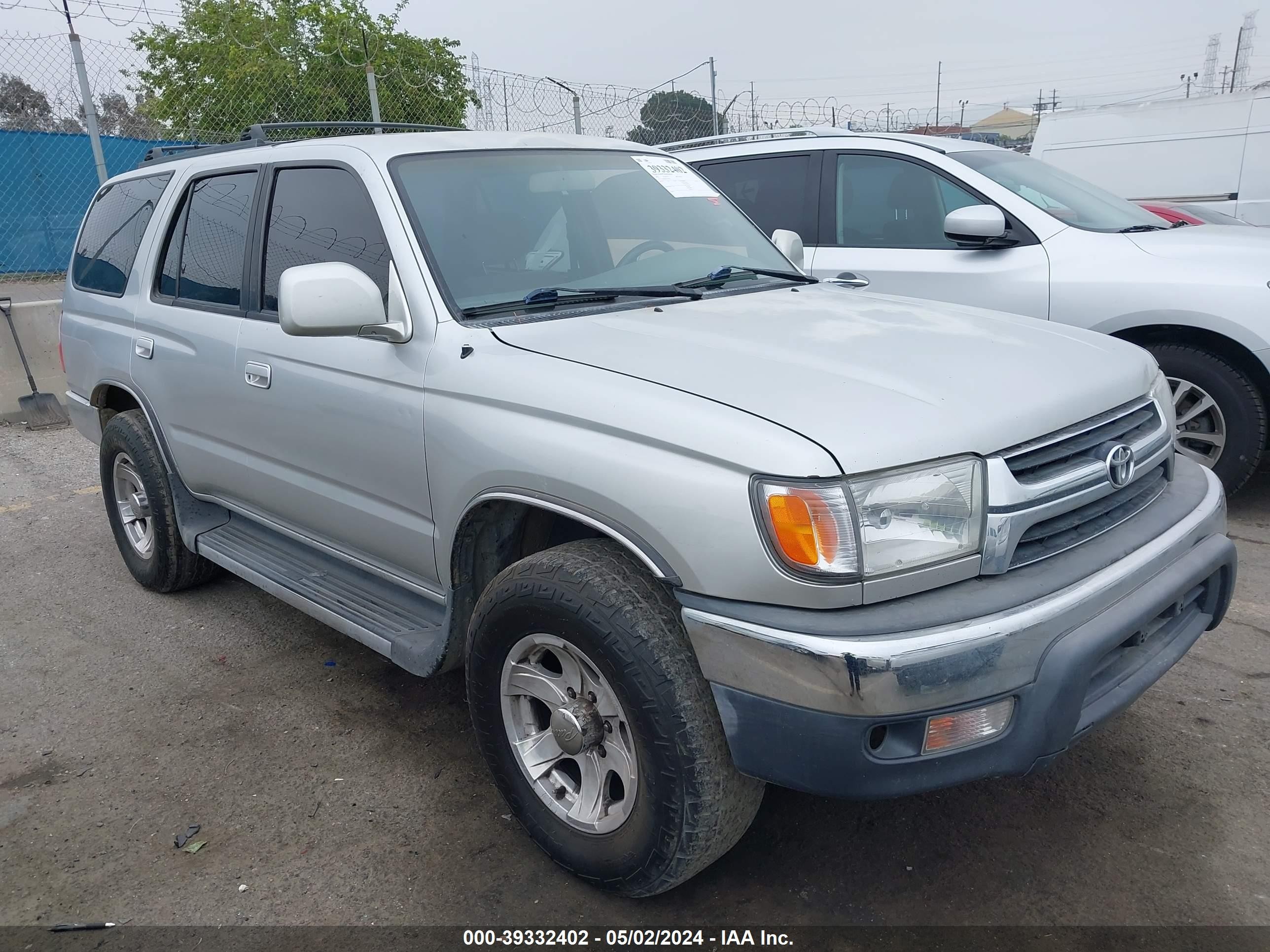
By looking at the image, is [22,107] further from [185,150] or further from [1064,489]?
[1064,489]

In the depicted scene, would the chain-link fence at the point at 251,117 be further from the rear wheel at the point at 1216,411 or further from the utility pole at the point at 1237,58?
the utility pole at the point at 1237,58

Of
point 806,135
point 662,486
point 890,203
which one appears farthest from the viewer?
point 806,135

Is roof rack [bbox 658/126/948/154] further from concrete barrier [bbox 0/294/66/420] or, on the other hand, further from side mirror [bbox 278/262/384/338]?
concrete barrier [bbox 0/294/66/420]

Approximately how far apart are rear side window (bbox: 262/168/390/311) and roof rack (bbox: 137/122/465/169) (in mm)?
368

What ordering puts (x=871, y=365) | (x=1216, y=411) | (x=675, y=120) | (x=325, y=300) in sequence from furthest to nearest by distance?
(x=675, y=120) < (x=1216, y=411) < (x=325, y=300) < (x=871, y=365)

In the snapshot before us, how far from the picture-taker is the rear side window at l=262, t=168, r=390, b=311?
3.01 m

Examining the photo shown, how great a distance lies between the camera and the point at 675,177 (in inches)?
146

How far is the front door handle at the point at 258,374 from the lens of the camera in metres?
3.31

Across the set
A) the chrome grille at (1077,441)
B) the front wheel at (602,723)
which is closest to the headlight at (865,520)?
the chrome grille at (1077,441)

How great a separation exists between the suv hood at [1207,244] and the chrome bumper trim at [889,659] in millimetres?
3431

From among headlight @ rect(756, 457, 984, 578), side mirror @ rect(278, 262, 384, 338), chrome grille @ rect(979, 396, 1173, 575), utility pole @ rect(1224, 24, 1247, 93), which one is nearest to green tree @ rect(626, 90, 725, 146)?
side mirror @ rect(278, 262, 384, 338)

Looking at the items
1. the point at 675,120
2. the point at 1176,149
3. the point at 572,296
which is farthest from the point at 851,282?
the point at 675,120

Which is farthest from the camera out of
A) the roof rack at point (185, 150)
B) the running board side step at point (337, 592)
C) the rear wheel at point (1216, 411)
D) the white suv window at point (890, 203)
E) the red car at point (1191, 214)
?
the red car at point (1191, 214)

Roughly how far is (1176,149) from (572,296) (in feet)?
31.9
